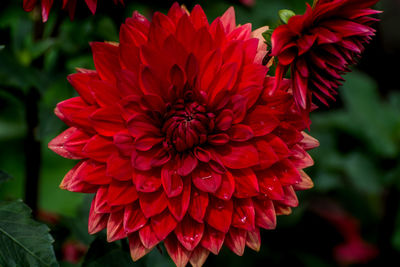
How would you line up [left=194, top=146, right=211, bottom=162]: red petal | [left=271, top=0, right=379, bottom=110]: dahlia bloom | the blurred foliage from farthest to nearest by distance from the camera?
the blurred foliage
[left=194, top=146, right=211, bottom=162]: red petal
[left=271, top=0, right=379, bottom=110]: dahlia bloom

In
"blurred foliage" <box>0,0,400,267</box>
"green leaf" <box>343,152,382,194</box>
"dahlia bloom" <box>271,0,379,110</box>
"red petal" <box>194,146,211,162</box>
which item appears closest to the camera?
"dahlia bloom" <box>271,0,379,110</box>

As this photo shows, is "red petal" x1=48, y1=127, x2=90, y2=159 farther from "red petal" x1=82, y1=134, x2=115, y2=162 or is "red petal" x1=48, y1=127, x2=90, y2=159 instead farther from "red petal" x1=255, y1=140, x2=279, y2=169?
"red petal" x1=255, y1=140, x2=279, y2=169

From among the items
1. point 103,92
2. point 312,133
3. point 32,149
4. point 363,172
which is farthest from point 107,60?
point 312,133

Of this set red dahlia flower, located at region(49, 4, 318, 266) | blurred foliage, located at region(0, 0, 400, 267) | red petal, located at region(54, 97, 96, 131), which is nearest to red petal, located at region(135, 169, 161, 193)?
red dahlia flower, located at region(49, 4, 318, 266)

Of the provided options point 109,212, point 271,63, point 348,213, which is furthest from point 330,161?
point 109,212

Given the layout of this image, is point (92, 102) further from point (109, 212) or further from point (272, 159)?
point (272, 159)

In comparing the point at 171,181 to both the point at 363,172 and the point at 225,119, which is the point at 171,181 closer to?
the point at 225,119

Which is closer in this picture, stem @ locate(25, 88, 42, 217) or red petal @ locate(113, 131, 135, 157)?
red petal @ locate(113, 131, 135, 157)
